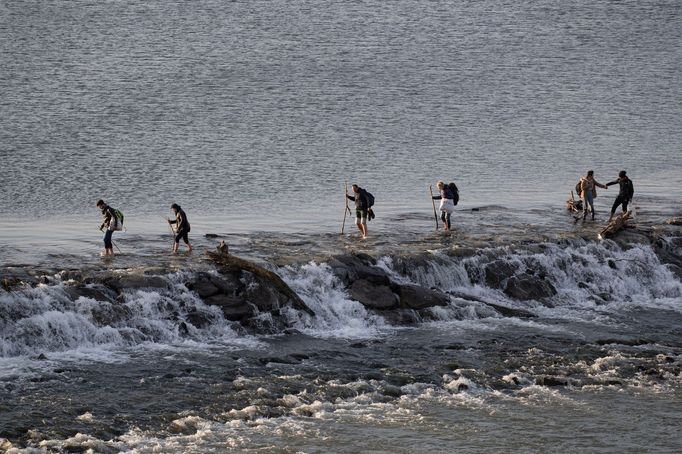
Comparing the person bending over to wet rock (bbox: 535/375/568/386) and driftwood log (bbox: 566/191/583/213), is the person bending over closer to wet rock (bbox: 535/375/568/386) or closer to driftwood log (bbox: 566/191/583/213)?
driftwood log (bbox: 566/191/583/213)

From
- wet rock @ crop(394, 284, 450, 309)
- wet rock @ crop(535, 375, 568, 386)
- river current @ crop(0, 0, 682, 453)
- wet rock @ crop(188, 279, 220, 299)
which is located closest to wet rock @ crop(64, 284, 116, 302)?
river current @ crop(0, 0, 682, 453)

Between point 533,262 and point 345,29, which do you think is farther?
point 345,29

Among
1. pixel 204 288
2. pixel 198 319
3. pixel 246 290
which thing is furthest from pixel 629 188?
pixel 198 319

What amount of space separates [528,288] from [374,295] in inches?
219

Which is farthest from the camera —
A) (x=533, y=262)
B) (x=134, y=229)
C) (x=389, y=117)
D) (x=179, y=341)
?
(x=389, y=117)

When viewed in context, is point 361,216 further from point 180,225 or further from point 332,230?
point 180,225

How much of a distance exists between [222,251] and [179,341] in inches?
151

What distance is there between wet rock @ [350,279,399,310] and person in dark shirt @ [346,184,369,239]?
4322 mm

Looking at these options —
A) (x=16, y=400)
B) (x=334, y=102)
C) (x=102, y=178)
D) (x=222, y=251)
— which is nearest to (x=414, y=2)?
(x=334, y=102)

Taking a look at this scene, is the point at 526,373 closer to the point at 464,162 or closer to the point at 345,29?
the point at 464,162

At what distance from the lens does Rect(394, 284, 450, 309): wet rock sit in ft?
112

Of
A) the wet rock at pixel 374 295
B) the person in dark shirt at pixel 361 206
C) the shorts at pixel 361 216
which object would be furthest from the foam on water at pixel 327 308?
the shorts at pixel 361 216

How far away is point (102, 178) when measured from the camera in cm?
5288

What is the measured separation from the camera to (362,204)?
3850 cm
